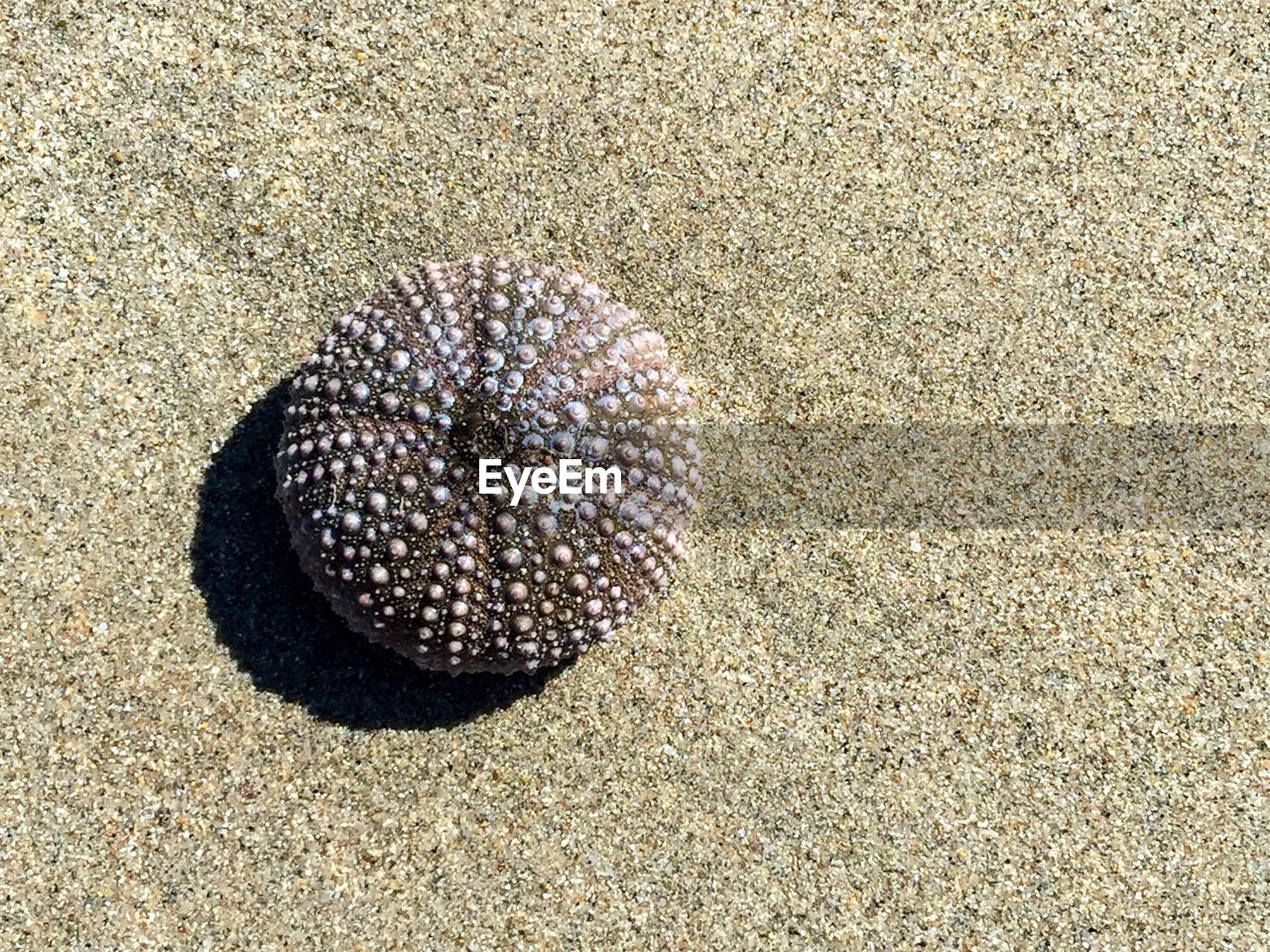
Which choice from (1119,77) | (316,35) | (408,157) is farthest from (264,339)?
(1119,77)

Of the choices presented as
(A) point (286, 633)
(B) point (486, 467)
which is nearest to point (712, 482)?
(B) point (486, 467)

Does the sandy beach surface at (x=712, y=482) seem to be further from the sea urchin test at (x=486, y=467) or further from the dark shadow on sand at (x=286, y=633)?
the sea urchin test at (x=486, y=467)

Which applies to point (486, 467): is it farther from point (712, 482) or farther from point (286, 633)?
point (286, 633)

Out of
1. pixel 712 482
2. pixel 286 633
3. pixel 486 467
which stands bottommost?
pixel 286 633

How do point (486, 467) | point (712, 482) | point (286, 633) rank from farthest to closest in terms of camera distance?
point (712, 482) → point (286, 633) → point (486, 467)

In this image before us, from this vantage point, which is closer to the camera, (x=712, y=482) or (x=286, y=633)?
(x=286, y=633)

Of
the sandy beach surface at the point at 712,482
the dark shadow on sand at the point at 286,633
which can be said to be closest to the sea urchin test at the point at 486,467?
the dark shadow on sand at the point at 286,633

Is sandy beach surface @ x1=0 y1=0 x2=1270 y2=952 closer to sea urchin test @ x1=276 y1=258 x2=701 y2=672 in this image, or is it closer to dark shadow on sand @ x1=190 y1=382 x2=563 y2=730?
dark shadow on sand @ x1=190 y1=382 x2=563 y2=730
